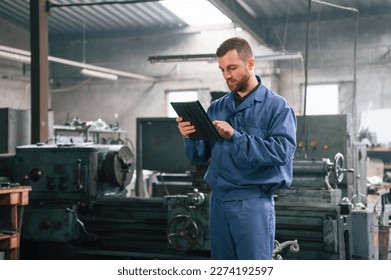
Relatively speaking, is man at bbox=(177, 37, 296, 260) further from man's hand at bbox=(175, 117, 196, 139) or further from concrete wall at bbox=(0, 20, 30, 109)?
concrete wall at bbox=(0, 20, 30, 109)

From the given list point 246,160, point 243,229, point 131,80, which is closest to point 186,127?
point 246,160

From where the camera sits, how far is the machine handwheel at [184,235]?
257 centimetres

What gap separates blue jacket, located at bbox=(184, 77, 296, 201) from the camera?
1.43 metres

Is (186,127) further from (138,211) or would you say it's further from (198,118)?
(138,211)

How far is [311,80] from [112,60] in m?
3.15

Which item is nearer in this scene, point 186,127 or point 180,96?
point 186,127

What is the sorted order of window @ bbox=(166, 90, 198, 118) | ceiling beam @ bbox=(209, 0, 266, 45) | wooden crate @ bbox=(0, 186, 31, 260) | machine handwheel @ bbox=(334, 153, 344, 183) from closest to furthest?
machine handwheel @ bbox=(334, 153, 344, 183), wooden crate @ bbox=(0, 186, 31, 260), ceiling beam @ bbox=(209, 0, 266, 45), window @ bbox=(166, 90, 198, 118)

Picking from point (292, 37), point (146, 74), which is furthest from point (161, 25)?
point (292, 37)

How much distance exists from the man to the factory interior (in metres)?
0.48

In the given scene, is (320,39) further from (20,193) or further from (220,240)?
(220,240)

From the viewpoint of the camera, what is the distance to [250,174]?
149 cm

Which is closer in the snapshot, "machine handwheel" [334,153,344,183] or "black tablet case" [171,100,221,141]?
"black tablet case" [171,100,221,141]

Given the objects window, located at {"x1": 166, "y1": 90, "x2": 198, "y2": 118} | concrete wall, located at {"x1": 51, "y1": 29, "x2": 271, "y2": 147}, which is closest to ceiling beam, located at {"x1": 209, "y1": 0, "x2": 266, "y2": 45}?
concrete wall, located at {"x1": 51, "y1": 29, "x2": 271, "y2": 147}

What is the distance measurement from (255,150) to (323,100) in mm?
5914
